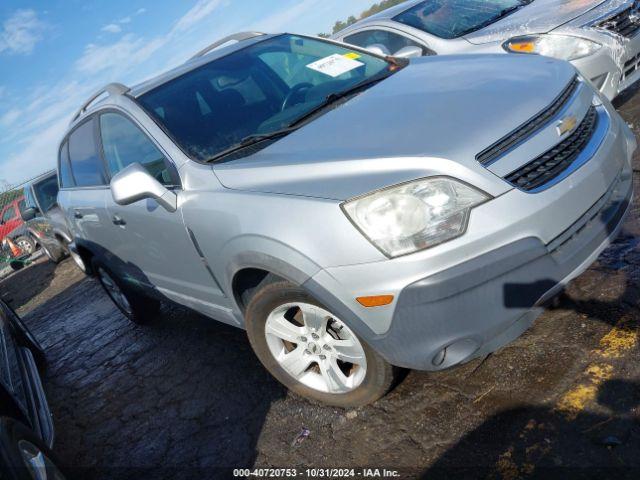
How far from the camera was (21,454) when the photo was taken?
6.73 ft

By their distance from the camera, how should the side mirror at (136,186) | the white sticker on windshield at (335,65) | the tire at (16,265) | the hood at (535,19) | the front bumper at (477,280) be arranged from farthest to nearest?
the tire at (16,265), the hood at (535,19), the white sticker on windshield at (335,65), the side mirror at (136,186), the front bumper at (477,280)

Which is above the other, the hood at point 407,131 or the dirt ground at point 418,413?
the hood at point 407,131

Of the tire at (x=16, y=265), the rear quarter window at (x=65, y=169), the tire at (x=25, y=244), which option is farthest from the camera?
the tire at (x=25, y=244)

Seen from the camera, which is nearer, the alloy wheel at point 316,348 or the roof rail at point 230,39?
the alloy wheel at point 316,348

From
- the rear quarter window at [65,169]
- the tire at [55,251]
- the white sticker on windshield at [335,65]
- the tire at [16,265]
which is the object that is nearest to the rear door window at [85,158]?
the rear quarter window at [65,169]

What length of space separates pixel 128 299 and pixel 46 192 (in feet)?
21.8

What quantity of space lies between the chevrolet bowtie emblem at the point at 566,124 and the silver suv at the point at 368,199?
1 cm

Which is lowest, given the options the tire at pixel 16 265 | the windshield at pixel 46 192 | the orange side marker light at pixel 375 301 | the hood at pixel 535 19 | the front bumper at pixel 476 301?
the tire at pixel 16 265

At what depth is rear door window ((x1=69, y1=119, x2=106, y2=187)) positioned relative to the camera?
4.07 meters

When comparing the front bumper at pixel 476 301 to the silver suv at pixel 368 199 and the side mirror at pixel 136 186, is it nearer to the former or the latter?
the silver suv at pixel 368 199

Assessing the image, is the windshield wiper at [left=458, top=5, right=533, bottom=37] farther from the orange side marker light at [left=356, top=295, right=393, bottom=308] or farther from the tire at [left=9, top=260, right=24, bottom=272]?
the tire at [left=9, top=260, right=24, bottom=272]

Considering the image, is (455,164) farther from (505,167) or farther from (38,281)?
(38,281)

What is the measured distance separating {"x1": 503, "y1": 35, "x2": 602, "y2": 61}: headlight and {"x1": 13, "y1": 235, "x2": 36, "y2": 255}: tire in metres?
12.1

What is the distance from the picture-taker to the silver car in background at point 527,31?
4.90 metres
